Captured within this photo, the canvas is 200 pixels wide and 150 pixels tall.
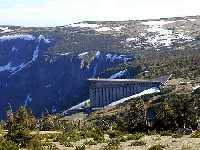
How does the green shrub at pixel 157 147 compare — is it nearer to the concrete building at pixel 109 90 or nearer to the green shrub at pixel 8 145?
the green shrub at pixel 8 145

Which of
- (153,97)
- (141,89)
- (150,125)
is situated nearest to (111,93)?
(141,89)

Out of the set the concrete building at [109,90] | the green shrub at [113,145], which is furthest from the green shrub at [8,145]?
the concrete building at [109,90]

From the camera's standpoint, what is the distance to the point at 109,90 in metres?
187

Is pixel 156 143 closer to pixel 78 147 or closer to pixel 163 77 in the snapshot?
pixel 78 147

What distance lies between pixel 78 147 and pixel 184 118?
14.4 metres

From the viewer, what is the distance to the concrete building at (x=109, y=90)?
17871cm

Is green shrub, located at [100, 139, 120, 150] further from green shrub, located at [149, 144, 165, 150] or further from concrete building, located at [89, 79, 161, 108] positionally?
concrete building, located at [89, 79, 161, 108]

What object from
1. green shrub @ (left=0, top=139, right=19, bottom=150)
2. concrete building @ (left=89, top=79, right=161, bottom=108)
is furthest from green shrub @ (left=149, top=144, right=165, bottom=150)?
concrete building @ (left=89, top=79, right=161, bottom=108)

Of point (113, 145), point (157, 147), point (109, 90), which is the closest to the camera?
point (157, 147)

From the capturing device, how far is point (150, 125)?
47.0 m

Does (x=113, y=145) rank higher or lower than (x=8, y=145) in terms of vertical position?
lower

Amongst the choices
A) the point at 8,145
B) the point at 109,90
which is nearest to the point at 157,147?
the point at 8,145

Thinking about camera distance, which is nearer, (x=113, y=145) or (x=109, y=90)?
(x=113, y=145)

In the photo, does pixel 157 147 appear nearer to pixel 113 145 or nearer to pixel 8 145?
pixel 113 145
